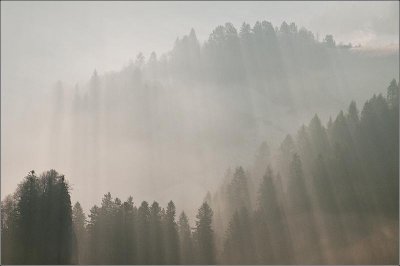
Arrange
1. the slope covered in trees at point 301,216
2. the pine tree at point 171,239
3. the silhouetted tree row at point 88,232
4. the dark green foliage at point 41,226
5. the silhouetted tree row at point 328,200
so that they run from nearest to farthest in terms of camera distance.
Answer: the dark green foliage at point 41,226
the silhouetted tree row at point 88,232
the slope covered in trees at point 301,216
the pine tree at point 171,239
the silhouetted tree row at point 328,200

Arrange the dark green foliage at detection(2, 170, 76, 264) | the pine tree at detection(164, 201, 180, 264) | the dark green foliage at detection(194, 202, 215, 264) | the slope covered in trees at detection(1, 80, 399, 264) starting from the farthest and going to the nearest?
the dark green foliage at detection(194, 202, 215, 264)
the pine tree at detection(164, 201, 180, 264)
the slope covered in trees at detection(1, 80, 399, 264)
the dark green foliage at detection(2, 170, 76, 264)

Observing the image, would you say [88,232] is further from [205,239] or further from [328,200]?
[328,200]

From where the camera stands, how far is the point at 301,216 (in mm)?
113438

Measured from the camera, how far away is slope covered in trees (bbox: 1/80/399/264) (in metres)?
101

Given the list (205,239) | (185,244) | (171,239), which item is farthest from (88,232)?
(205,239)

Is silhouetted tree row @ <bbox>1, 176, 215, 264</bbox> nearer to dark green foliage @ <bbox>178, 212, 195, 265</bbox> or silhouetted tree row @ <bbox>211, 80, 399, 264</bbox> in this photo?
dark green foliage @ <bbox>178, 212, 195, 265</bbox>

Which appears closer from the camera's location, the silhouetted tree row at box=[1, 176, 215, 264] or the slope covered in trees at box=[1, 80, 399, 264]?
the silhouetted tree row at box=[1, 176, 215, 264]

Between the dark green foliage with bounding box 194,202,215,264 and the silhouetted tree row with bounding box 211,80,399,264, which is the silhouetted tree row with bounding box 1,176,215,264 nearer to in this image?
the dark green foliage with bounding box 194,202,215,264

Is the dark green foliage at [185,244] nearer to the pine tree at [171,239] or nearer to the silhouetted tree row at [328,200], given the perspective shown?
the pine tree at [171,239]

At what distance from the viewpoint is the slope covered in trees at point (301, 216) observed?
10125cm

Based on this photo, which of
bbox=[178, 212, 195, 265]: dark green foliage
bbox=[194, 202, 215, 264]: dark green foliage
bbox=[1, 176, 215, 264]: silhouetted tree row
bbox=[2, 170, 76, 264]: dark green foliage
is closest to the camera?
bbox=[2, 170, 76, 264]: dark green foliage

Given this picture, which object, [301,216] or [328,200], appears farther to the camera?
[328,200]

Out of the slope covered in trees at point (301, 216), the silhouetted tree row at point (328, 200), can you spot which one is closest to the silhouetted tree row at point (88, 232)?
the slope covered in trees at point (301, 216)

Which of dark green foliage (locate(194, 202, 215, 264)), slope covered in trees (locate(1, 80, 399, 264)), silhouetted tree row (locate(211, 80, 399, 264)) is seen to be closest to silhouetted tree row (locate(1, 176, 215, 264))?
dark green foliage (locate(194, 202, 215, 264))
